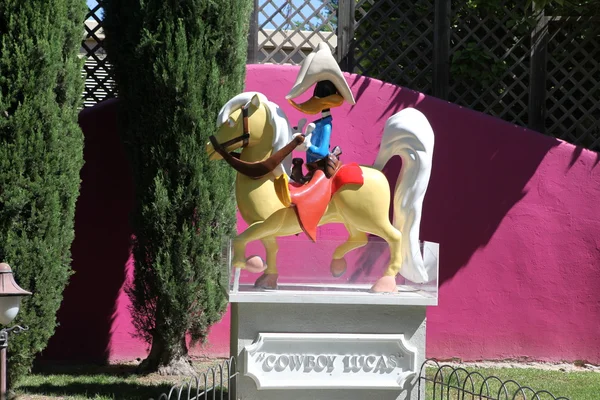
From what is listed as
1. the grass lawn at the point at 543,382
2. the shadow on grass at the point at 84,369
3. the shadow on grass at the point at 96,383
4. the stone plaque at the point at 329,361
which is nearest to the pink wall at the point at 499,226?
the grass lawn at the point at 543,382

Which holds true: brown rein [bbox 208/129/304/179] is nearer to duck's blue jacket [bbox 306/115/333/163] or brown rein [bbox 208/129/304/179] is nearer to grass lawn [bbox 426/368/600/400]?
duck's blue jacket [bbox 306/115/333/163]

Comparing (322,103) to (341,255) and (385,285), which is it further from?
(385,285)

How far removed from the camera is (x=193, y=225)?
7191mm

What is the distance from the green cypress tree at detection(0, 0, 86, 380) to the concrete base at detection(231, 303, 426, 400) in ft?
6.03

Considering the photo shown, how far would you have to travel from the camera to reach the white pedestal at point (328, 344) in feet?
18.0

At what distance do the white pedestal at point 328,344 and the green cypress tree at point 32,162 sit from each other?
1878 mm

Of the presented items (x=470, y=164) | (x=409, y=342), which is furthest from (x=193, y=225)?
(x=470, y=164)

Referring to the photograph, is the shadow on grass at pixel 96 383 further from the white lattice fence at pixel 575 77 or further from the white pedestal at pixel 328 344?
the white lattice fence at pixel 575 77

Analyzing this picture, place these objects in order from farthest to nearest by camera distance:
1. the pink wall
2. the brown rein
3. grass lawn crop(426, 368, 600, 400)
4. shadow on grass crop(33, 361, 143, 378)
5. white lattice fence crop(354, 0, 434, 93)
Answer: white lattice fence crop(354, 0, 434, 93) → the pink wall → shadow on grass crop(33, 361, 143, 378) → grass lawn crop(426, 368, 600, 400) → the brown rein

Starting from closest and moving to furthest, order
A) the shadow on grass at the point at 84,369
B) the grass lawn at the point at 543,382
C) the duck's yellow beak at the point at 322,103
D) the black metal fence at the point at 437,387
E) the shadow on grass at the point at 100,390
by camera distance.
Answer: the black metal fence at the point at 437,387, the duck's yellow beak at the point at 322,103, the shadow on grass at the point at 100,390, the grass lawn at the point at 543,382, the shadow on grass at the point at 84,369

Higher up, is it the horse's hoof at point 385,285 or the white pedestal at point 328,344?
the horse's hoof at point 385,285

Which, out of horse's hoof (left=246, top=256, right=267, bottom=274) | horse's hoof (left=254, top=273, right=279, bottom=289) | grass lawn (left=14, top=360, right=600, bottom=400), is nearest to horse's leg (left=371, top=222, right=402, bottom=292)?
horse's hoof (left=254, top=273, right=279, bottom=289)

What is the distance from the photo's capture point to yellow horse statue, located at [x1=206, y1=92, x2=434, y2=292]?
5.65 meters

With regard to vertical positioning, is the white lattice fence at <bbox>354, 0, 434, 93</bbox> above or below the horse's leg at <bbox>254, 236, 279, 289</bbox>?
above
